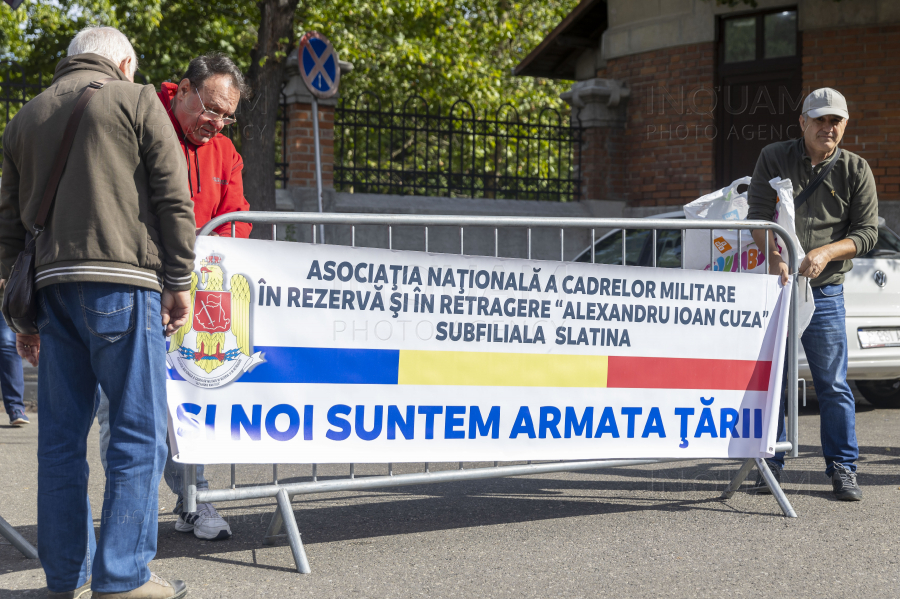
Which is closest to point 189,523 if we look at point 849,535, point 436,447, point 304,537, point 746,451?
point 304,537

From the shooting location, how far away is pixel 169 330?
321cm

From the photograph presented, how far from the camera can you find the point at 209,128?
12.3 feet

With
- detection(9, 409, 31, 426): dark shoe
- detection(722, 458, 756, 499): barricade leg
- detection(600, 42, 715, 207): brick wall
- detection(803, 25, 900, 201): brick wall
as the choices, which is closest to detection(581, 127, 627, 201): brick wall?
detection(600, 42, 715, 207): brick wall

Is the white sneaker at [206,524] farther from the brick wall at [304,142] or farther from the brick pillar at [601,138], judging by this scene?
the brick pillar at [601,138]

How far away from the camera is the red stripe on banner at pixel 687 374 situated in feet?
13.5

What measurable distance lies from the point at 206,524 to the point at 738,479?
2572 mm

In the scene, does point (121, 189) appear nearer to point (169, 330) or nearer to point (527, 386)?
point (169, 330)

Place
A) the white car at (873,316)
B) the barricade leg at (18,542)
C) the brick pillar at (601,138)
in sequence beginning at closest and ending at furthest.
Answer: the barricade leg at (18,542) → the white car at (873,316) → the brick pillar at (601,138)

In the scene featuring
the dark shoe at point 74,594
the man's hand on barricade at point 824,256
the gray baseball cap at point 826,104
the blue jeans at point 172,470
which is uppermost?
the gray baseball cap at point 826,104

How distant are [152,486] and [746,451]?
274 centimetres

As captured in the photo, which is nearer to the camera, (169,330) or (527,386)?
(169,330)

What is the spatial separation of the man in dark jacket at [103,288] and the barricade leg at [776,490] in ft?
9.21

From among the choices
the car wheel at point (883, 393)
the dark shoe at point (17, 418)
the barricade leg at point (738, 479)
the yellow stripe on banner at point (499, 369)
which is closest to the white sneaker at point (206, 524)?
the yellow stripe on banner at point (499, 369)

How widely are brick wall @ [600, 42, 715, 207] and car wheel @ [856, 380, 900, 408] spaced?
600 centimetres
